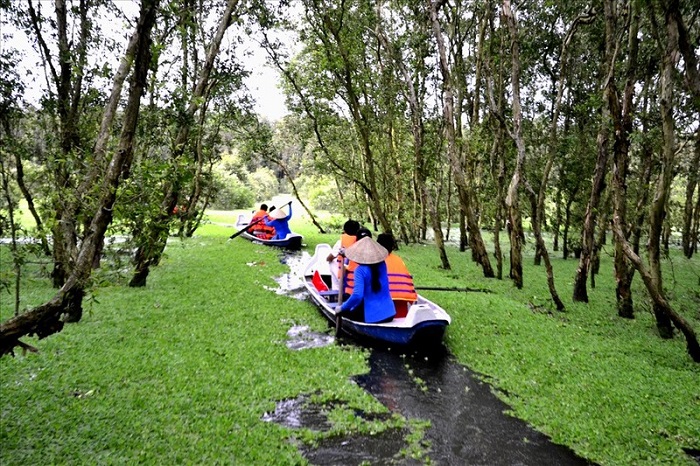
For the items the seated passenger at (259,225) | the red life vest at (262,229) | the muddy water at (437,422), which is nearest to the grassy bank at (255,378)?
the muddy water at (437,422)

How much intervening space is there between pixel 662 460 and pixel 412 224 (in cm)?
1930

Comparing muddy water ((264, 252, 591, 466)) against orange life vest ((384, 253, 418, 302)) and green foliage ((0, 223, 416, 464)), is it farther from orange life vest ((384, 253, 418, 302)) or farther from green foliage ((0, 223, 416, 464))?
orange life vest ((384, 253, 418, 302))

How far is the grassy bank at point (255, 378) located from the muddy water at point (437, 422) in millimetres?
222

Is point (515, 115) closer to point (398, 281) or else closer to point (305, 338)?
point (398, 281)

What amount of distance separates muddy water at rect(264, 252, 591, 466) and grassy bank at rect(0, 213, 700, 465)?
222 mm

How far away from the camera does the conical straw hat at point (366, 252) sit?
23.4 ft

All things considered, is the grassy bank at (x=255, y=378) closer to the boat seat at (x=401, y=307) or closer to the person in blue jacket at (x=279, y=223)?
the boat seat at (x=401, y=307)

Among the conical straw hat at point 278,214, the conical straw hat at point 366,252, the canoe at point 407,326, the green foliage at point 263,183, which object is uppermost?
the green foliage at point 263,183

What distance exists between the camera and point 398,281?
786 cm

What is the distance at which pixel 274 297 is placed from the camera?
34.3ft

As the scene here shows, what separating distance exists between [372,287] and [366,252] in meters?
0.66

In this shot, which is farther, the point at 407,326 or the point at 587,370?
the point at 407,326

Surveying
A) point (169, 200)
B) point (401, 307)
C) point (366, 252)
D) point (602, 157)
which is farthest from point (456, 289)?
point (169, 200)

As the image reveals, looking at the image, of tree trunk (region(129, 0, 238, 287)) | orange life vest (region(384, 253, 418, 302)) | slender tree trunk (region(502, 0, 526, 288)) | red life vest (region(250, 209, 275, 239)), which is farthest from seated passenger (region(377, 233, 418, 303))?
red life vest (region(250, 209, 275, 239))
